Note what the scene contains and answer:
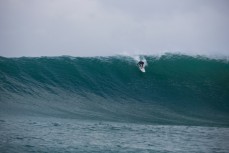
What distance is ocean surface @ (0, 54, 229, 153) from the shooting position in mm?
12117

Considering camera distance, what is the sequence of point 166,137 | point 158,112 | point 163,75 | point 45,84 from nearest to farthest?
point 166,137 → point 158,112 → point 45,84 → point 163,75

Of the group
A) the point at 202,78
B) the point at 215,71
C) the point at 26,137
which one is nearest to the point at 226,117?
the point at 202,78

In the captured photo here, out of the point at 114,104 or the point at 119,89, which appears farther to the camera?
the point at 119,89

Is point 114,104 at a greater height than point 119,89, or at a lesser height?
lesser

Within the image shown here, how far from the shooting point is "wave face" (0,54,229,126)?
65.6 feet

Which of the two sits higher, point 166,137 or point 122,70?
point 122,70

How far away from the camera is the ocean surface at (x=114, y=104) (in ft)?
39.8

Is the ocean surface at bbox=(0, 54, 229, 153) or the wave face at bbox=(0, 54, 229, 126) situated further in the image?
the wave face at bbox=(0, 54, 229, 126)

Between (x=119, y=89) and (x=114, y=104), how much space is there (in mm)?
3274

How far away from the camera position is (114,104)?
22.5 meters

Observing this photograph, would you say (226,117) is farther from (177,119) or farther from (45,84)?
(45,84)

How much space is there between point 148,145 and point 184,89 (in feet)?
52.0

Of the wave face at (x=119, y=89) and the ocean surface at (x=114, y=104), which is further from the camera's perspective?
the wave face at (x=119, y=89)

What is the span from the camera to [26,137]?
1193 centimetres
